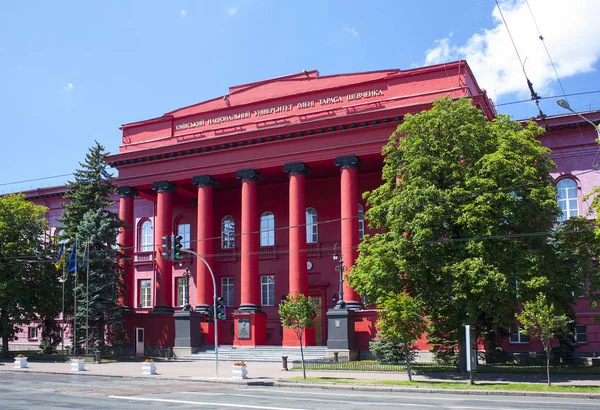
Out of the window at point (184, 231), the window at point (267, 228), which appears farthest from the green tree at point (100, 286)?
the window at point (267, 228)

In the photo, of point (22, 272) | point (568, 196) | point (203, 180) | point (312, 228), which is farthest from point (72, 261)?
point (568, 196)

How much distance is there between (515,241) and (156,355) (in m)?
24.1

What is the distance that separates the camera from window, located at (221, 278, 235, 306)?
1763 inches

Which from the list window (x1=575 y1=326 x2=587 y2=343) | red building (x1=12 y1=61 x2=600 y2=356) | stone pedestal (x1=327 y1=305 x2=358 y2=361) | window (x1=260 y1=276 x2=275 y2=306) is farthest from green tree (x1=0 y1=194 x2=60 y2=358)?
window (x1=575 y1=326 x2=587 y2=343)

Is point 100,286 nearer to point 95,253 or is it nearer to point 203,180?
point 95,253

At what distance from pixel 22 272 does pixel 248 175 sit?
626 inches

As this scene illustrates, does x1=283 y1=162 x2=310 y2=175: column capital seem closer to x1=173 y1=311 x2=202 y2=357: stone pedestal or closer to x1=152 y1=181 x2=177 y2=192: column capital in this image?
x1=152 y1=181 x2=177 y2=192: column capital

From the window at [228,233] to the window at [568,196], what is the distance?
21.8 m

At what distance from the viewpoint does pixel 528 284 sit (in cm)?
2484

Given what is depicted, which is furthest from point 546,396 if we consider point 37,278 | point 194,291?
point 37,278

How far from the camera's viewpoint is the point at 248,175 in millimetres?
39500

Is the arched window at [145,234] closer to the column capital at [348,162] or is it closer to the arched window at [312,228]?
the arched window at [312,228]

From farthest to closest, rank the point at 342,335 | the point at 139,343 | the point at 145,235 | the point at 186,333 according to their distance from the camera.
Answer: the point at 145,235, the point at 139,343, the point at 186,333, the point at 342,335

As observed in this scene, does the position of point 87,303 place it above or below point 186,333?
above
